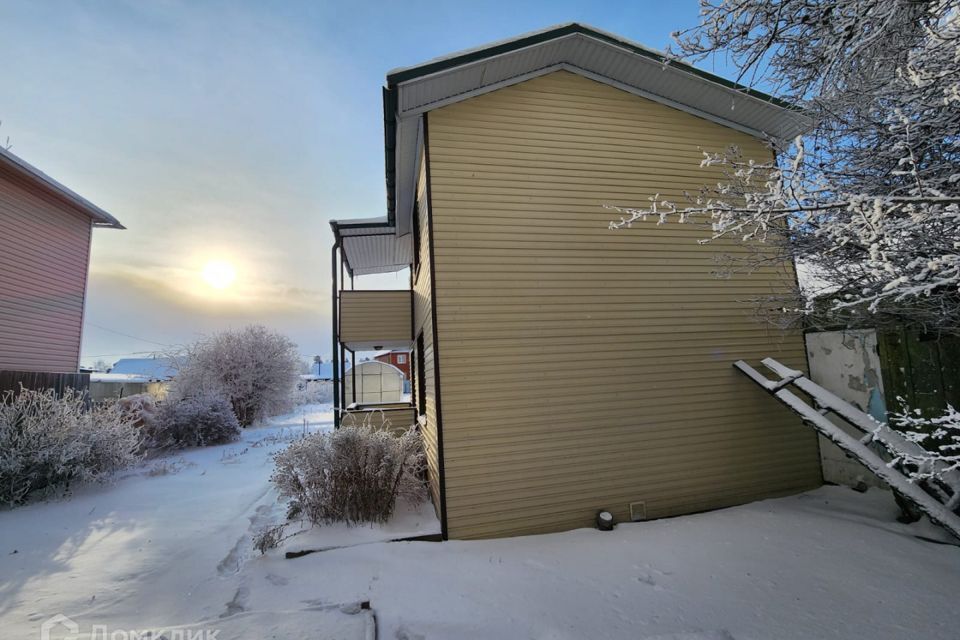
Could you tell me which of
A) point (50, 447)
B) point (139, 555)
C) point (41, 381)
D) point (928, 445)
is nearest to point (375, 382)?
point (41, 381)

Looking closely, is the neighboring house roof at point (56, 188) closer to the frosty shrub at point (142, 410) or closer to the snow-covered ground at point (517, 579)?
the frosty shrub at point (142, 410)

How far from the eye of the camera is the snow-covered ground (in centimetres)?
326

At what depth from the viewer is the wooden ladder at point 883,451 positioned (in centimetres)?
386

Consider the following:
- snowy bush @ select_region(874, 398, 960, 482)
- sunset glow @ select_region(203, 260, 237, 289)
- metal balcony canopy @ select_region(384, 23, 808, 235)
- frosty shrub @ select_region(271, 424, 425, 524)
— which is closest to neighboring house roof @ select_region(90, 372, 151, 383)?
sunset glow @ select_region(203, 260, 237, 289)

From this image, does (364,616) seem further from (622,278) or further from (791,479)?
(791,479)

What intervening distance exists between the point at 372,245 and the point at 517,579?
892 cm

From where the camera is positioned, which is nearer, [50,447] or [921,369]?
[921,369]

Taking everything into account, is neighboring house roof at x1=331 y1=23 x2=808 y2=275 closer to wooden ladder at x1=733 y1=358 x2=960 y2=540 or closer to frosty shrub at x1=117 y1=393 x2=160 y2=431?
wooden ladder at x1=733 y1=358 x2=960 y2=540

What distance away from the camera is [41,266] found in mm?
10406

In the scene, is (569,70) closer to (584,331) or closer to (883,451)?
(584,331)

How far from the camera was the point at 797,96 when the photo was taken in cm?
344

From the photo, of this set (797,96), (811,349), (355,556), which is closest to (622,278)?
(797,96)

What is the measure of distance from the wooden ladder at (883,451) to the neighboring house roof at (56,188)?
15.2m

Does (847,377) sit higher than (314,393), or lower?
higher
